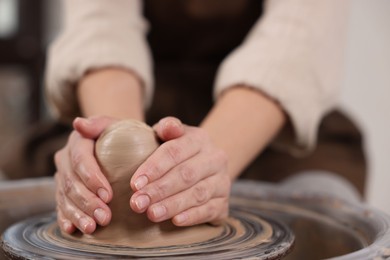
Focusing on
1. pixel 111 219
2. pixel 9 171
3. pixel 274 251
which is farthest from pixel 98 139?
pixel 9 171

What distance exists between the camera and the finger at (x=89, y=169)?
1.89 feet

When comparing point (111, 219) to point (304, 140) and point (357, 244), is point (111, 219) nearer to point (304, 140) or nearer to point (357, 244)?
point (357, 244)

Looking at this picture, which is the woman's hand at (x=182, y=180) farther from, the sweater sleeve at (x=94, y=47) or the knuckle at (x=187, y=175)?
the sweater sleeve at (x=94, y=47)

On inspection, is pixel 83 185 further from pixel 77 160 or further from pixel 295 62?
pixel 295 62

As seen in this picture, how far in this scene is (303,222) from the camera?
0.75m

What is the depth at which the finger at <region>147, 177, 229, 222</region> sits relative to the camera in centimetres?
56

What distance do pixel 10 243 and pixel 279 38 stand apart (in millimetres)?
513

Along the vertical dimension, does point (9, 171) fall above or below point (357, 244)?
below

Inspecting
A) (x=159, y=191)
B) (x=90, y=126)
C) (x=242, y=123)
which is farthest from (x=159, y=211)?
(x=242, y=123)

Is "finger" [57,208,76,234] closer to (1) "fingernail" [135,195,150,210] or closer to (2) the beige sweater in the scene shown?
(1) "fingernail" [135,195,150,210]

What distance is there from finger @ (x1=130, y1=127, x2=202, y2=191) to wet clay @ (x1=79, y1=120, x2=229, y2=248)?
19 mm

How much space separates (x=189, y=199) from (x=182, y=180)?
0.9 inches

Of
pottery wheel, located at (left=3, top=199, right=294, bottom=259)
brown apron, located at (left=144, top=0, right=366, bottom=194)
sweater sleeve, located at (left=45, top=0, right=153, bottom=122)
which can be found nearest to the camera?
pottery wheel, located at (left=3, top=199, right=294, bottom=259)

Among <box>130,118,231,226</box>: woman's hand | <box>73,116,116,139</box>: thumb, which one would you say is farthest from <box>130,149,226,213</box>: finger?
<box>73,116,116,139</box>: thumb
